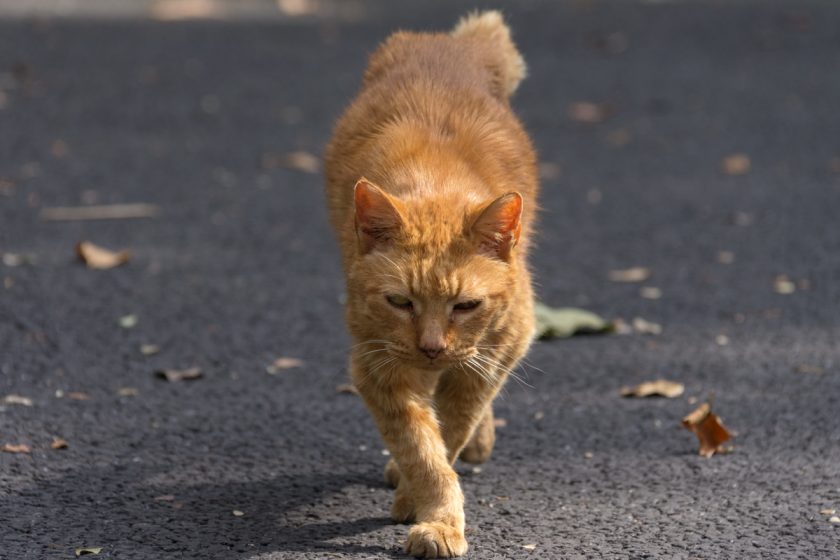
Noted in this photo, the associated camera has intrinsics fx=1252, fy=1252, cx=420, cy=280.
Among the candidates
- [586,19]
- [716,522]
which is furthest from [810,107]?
[716,522]

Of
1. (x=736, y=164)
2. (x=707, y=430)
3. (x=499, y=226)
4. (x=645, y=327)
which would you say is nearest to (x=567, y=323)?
(x=645, y=327)

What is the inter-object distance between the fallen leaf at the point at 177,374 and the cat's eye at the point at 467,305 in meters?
1.74

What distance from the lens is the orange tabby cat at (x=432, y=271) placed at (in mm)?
3377

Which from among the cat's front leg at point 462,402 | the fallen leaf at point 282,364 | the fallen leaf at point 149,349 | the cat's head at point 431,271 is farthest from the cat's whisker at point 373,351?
the fallen leaf at point 149,349

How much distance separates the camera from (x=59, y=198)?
7211 mm

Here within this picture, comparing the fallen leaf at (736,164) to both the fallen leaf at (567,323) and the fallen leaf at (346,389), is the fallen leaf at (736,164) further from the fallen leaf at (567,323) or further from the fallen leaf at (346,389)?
the fallen leaf at (346,389)

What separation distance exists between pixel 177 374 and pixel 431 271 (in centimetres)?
178

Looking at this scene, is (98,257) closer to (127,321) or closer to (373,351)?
(127,321)

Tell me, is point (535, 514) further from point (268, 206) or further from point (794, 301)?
point (268, 206)

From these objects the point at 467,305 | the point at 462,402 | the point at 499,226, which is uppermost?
the point at 499,226

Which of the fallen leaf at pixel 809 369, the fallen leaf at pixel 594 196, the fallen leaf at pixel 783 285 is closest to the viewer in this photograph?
the fallen leaf at pixel 809 369

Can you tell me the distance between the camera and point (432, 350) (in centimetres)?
332

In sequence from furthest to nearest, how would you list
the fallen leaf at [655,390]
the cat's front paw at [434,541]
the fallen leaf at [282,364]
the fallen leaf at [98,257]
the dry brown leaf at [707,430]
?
the fallen leaf at [98,257]
the fallen leaf at [282,364]
the fallen leaf at [655,390]
the dry brown leaf at [707,430]
the cat's front paw at [434,541]

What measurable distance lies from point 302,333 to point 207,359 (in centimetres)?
51
